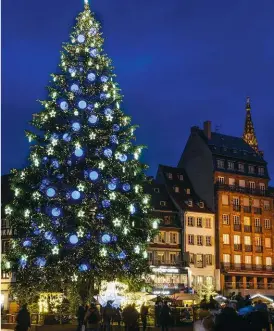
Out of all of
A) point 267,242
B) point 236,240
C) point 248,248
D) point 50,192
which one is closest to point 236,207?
point 236,240

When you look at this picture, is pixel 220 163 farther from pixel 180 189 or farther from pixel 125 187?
pixel 125 187

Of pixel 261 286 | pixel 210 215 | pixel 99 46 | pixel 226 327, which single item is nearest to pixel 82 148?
pixel 99 46

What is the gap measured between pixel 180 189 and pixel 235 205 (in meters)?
7.14

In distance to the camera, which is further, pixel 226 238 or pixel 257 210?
pixel 257 210

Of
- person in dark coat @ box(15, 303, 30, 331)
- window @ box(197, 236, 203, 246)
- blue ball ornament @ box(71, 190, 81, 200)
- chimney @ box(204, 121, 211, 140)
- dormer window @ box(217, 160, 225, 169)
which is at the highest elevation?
chimney @ box(204, 121, 211, 140)

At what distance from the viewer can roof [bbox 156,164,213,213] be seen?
255 ft

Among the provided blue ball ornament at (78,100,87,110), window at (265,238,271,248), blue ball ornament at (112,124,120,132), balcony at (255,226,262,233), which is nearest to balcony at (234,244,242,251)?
balcony at (255,226,262,233)

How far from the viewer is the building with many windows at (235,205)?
78.9 m

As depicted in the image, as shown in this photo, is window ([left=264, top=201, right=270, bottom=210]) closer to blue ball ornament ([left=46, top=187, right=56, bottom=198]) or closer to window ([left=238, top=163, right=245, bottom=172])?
window ([left=238, top=163, right=245, bottom=172])

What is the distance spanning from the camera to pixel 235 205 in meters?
81.1

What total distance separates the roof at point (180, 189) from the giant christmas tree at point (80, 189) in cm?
4463

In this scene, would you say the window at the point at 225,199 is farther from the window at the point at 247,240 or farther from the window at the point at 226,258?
the window at the point at 226,258

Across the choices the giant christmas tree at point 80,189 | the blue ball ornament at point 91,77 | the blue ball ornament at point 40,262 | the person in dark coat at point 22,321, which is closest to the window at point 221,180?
the giant christmas tree at point 80,189

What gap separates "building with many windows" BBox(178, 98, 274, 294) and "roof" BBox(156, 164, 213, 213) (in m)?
0.97
